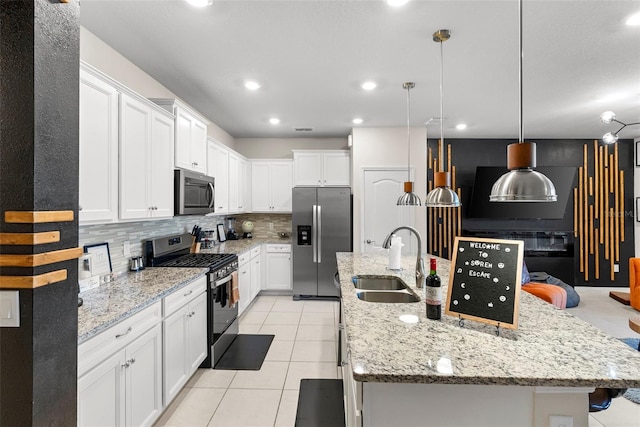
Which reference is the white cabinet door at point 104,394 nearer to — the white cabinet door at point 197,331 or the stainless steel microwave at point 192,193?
the white cabinet door at point 197,331

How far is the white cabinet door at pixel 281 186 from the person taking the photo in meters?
5.55

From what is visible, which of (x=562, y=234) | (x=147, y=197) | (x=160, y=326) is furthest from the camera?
(x=562, y=234)

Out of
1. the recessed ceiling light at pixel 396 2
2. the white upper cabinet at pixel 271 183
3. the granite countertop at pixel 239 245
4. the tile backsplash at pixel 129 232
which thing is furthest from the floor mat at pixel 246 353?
the recessed ceiling light at pixel 396 2

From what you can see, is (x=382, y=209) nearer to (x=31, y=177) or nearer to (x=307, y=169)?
(x=307, y=169)

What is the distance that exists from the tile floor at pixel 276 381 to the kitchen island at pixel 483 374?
143 centimetres

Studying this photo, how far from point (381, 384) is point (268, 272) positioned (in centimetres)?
430

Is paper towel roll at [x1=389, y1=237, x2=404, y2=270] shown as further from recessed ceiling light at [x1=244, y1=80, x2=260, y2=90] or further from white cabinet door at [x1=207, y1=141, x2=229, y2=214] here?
white cabinet door at [x1=207, y1=141, x2=229, y2=214]

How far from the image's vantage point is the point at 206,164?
12.2 feet

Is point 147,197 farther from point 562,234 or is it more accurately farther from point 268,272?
point 562,234

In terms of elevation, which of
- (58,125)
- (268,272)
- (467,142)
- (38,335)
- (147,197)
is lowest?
(268,272)

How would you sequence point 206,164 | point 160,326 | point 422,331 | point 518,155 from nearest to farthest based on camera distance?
point 518,155, point 422,331, point 160,326, point 206,164

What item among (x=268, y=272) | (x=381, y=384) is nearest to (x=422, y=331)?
(x=381, y=384)

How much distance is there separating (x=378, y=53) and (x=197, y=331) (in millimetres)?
2745

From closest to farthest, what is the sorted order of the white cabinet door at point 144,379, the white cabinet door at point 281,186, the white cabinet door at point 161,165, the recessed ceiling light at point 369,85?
1. the white cabinet door at point 144,379
2. the white cabinet door at point 161,165
3. the recessed ceiling light at point 369,85
4. the white cabinet door at point 281,186
